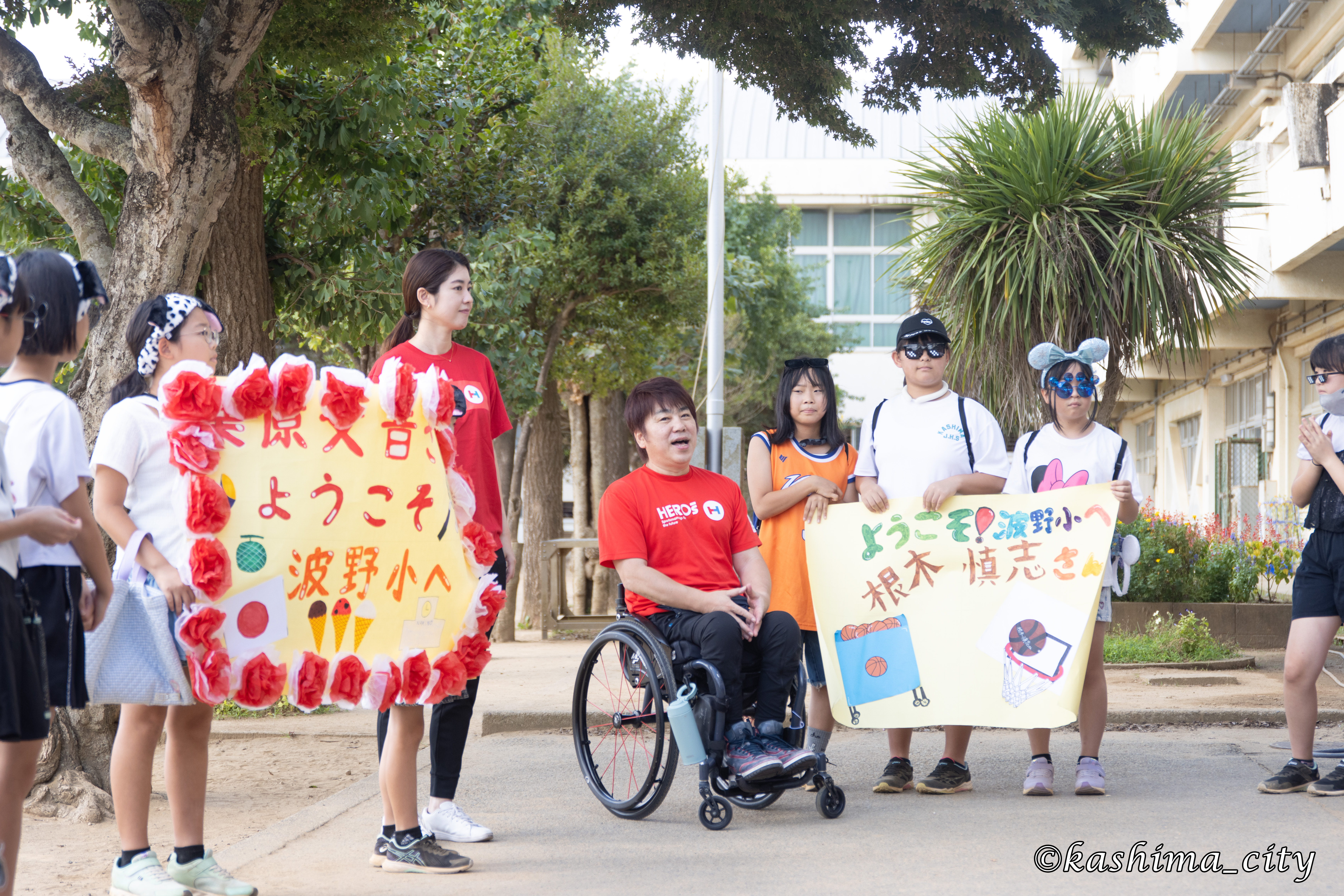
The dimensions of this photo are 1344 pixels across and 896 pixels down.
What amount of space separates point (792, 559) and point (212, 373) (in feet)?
8.21

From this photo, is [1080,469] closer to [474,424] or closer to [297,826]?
[474,424]

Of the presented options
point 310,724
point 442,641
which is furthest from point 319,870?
point 310,724

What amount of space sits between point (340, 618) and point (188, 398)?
2.62 feet

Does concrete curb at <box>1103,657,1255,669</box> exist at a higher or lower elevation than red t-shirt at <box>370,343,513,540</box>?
lower

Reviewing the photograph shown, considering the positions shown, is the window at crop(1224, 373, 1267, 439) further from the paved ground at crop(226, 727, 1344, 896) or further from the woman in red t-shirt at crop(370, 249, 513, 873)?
the woman in red t-shirt at crop(370, 249, 513, 873)

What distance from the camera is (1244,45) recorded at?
17203 millimetres

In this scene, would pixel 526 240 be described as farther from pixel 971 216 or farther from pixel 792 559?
pixel 792 559

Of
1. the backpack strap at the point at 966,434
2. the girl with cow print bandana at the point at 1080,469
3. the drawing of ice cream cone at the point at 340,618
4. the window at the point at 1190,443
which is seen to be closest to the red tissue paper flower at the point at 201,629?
the drawing of ice cream cone at the point at 340,618

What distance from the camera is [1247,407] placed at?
1927cm

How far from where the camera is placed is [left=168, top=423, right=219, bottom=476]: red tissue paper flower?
347 centimetres

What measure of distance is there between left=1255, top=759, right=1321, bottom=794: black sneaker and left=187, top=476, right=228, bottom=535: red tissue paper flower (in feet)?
13.4

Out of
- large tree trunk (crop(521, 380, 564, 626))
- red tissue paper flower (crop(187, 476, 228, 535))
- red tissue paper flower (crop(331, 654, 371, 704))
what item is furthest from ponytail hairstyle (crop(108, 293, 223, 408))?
large tree trunk (crop(521, 380, 564, 626))

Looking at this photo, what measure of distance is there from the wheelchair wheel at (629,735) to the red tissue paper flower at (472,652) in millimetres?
652

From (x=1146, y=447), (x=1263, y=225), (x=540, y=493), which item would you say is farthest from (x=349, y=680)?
(x=1146, y=447)
